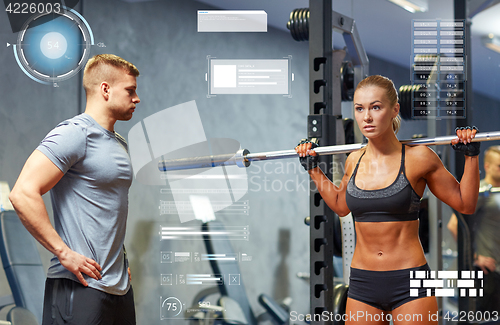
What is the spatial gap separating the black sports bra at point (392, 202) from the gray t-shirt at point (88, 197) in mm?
994

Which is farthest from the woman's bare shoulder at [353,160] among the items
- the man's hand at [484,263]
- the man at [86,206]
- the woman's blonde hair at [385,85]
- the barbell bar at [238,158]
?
the man's hand at [484,263]

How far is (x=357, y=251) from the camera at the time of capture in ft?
5.83

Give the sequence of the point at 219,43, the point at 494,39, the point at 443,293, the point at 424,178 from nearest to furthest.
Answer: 1. the point at 424,178
2. the point at 443,293
3. the point at 219,43
4. the point at 494,39

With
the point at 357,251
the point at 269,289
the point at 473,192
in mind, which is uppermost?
the point at 473,192

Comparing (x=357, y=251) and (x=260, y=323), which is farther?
(x=260, y=323)

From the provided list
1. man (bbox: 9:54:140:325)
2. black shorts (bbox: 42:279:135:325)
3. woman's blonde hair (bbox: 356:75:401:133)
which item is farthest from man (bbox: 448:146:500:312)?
black shorts (bbox: 42:279:135:325)

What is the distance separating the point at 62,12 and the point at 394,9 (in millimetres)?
2041

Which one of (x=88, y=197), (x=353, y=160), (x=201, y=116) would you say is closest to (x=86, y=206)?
(x=88, y=197)

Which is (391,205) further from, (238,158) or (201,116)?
(201,116)

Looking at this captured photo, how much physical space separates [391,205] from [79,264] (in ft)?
3.93

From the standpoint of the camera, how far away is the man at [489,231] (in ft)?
10.4

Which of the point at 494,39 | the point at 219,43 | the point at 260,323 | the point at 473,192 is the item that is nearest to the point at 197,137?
the point at 219,43

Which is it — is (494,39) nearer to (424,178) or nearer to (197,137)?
(424,178)

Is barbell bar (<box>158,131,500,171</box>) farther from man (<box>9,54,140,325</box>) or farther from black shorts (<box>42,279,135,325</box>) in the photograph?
black shorts (<box>42,279,135,325</box>)
